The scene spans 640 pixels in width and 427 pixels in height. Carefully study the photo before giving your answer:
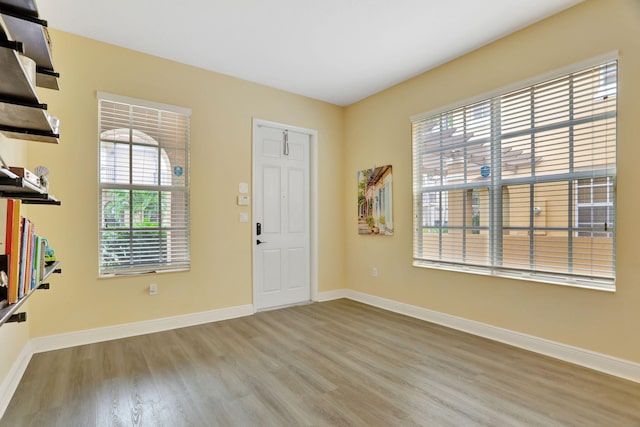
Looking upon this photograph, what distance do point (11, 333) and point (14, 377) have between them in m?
0.32

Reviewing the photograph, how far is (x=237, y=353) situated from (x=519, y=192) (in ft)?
9.76

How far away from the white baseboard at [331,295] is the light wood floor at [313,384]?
1.40 meters

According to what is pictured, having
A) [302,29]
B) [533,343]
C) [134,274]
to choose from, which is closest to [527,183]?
[533,343]

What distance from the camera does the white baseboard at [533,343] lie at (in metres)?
2.49

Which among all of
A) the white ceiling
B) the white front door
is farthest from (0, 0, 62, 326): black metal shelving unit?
the white front door

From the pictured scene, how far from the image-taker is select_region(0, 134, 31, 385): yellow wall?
217 centimetres

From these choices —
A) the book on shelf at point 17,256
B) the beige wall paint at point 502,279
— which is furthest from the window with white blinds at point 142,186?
the beige wall paint at point 502,279

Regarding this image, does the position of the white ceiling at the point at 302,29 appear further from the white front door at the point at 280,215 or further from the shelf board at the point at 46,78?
the shelf board at the point at 46,78

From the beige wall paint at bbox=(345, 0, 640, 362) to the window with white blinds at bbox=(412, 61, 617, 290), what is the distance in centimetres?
10

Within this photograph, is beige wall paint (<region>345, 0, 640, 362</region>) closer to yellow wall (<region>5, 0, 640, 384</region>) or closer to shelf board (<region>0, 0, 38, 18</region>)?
yellow wall (<region>5, 0, 640, 384</region>)

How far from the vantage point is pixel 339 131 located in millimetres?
5152

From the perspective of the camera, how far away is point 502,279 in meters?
3.21

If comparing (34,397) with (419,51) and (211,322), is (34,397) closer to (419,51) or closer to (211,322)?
(211,322)

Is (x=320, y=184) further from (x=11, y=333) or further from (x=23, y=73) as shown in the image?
(x=23, y=73)
